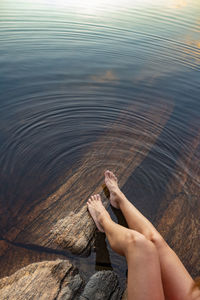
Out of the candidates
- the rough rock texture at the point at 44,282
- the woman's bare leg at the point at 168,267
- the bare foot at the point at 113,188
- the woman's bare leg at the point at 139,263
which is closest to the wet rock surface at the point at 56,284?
the rough rock texture at the point at 44,282

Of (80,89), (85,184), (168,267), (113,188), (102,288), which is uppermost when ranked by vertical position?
(80,89)

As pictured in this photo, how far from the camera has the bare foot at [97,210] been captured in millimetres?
2324

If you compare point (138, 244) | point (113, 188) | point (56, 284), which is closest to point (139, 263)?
point (138, 244)

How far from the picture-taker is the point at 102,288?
181cm

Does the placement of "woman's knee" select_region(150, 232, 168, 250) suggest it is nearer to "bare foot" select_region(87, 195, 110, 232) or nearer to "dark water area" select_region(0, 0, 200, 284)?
"dark water area" select_region(0, 0, 200, 284)

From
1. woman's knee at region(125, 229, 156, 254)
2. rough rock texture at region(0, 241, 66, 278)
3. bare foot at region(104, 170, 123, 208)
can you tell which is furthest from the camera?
bare foot at region(104, 170, 123, 208)

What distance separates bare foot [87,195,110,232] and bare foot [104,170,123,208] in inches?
5.7

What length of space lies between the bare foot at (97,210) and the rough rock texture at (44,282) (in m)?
0.48

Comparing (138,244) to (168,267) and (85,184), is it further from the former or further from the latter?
(85,184)

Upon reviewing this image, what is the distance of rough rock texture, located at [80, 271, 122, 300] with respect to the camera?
1.76m

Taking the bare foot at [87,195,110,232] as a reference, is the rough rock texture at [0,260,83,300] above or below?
below

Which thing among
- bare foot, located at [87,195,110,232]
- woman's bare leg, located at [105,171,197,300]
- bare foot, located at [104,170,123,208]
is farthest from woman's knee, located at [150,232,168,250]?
bare foot, located at [104,170,123,208]

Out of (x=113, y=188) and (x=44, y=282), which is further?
(x=113, y=188)

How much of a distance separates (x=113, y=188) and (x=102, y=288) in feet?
3.42
